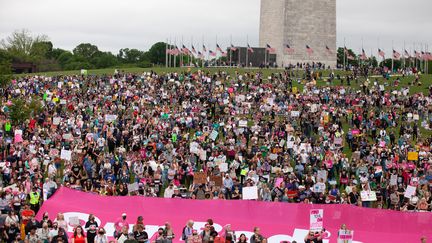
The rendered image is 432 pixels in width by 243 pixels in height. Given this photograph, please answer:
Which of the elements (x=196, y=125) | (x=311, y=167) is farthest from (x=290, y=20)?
(x=311, y=167)

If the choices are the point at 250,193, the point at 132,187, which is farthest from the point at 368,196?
the point at 132,187

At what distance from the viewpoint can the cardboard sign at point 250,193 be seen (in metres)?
23.9

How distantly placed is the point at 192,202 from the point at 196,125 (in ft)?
57.6

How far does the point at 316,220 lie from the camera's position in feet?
65.6

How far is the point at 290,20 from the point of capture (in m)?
82.2

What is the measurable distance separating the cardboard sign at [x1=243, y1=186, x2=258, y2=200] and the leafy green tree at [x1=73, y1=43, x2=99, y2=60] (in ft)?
392

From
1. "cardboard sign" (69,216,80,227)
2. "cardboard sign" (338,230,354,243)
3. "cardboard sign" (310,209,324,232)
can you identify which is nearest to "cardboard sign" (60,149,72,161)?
"cardboard sign" (69,216,80,227)

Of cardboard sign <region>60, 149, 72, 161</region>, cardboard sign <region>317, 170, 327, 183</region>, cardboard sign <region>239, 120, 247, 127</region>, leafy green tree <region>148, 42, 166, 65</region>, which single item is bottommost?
cardboard sign <region>317, 170, 327, 183</region>

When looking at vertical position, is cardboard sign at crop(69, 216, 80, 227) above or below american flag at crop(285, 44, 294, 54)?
below

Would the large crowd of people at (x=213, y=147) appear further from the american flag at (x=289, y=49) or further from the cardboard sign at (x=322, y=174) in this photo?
the american flag at (x=289, y=49)

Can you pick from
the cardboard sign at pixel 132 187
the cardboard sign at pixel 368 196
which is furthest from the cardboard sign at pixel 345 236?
the cardboard sign at pixel 132 187

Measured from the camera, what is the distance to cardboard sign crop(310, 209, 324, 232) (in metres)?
19.9

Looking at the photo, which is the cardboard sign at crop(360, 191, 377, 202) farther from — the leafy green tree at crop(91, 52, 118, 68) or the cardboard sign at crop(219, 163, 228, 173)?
the leafy green tree at crop(91, 52, 118, 68)

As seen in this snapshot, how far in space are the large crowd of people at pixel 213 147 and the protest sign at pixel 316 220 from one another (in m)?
3.81
